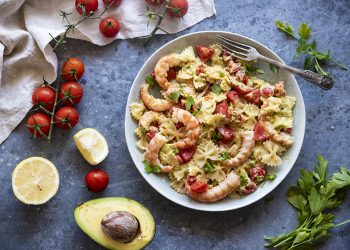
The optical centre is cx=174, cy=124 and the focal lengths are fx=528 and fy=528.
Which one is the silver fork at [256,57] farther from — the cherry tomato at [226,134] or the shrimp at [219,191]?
the shrimp at [219,191]

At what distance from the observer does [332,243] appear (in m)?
3.69

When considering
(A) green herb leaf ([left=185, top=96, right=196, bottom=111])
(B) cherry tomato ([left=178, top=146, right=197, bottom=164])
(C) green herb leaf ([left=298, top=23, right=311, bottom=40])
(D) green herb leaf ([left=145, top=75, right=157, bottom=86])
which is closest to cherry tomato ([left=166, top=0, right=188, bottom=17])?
(D) green herb leaf ([left=145, top=75, right=157, bottom=86])

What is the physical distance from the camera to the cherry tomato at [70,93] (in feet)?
11.5

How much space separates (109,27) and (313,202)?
5.98ft

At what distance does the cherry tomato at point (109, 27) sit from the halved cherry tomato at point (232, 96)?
0.90 m

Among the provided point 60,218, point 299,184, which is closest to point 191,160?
point 299,184

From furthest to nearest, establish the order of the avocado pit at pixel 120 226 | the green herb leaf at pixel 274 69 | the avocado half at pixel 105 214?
the green herb leaf at pixel 274 69 < the avocado half at pixel 105 214 < the avocado pit at pixel 120 226

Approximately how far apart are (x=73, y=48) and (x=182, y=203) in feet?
4.37

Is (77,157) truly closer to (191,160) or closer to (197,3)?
(191,160)

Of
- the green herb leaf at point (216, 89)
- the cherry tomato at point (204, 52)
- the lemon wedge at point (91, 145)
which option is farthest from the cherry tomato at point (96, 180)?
the cherry tomato at point (204, 52)

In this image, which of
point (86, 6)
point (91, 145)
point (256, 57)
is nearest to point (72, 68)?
point (86, 6)

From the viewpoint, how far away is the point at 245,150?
3.45 metres

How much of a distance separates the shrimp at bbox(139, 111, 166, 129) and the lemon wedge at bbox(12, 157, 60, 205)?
0.68 m

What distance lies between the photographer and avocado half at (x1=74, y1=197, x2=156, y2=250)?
345cm
